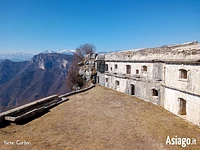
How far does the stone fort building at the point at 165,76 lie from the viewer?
1241cm

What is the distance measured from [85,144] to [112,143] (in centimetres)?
155

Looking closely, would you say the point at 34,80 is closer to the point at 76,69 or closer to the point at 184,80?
the point at 76,69

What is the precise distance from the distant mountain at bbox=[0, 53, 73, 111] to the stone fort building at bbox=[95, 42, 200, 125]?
169 feet

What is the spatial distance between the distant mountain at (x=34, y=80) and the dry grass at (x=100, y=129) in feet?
193

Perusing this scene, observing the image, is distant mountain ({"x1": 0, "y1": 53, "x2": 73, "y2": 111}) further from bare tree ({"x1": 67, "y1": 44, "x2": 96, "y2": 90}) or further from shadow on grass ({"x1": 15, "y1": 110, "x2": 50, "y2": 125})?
shadow on grass ({"x1": 15, "y1": 110, "x2": 50, "y2": 125})

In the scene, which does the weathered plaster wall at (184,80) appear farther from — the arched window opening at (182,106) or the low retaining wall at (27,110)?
the low retaining wall at (27,110)

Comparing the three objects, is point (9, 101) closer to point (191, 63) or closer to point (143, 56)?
Answer: point (143, 56)

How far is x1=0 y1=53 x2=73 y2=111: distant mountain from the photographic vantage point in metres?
93.7

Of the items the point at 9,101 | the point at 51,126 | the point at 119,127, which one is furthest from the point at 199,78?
the point at 9,101

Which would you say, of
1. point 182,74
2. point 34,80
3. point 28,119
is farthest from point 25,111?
point 34,80

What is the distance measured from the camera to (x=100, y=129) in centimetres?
1122

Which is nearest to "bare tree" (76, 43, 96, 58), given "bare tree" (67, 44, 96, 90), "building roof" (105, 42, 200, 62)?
"bare tree" (67, 44, 96, 90)

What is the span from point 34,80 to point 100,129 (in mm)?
112712

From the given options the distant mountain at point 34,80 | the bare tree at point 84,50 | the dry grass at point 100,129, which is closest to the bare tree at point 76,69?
the bare tree at point 84,50
